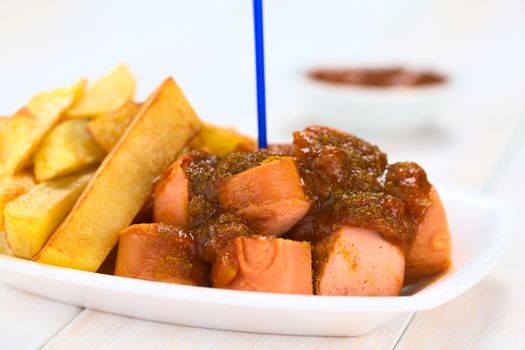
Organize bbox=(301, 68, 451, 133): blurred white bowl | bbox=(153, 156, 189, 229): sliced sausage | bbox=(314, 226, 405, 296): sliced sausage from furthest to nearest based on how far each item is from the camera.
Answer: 1. bbox=(301, 68, 451, 133): blurred white bowl
2. bbox=(153, 156, 189, 229): sliced sausage
3. bbox=(314, 226, 405, 296): sliced sausage

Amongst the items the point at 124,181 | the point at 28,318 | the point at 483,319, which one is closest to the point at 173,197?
the point at 124,181

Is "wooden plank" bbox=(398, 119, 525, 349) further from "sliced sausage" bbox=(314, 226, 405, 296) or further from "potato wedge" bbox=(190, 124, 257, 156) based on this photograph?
"potato wedge" bbox=(190, 124, 257, 156)

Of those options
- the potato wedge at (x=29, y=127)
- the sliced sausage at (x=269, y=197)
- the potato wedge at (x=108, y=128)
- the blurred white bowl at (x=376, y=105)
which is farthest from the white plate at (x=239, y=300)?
the blurred white bowl at (x=376, y=105)

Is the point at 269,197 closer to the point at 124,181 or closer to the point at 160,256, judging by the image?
the point at 160,256

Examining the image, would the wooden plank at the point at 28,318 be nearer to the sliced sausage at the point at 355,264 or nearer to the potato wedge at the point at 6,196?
the potato wedge at the point at 6,196

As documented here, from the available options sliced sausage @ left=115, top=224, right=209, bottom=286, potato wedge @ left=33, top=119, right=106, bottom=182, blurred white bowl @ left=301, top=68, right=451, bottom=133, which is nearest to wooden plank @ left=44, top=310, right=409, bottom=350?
sliced sausage @ left=115, top=224, right=209, bottom=286
